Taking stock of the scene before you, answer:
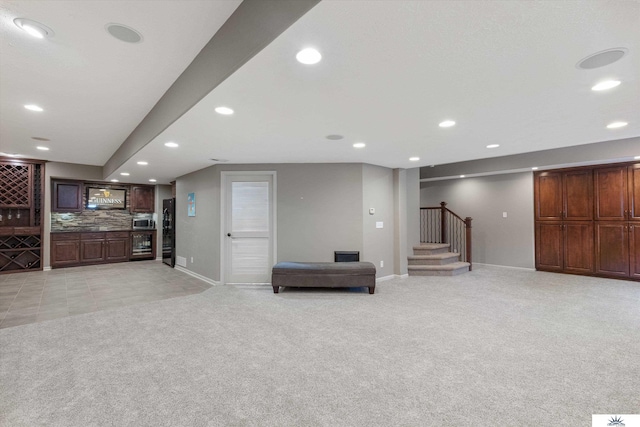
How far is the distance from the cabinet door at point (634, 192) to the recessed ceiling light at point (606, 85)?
4.76 meters

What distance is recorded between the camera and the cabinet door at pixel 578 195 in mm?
5973

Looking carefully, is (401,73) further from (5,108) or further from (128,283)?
(128,283)

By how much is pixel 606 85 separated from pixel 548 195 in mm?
5108

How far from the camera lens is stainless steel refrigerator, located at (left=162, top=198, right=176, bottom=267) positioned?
7.45 meters

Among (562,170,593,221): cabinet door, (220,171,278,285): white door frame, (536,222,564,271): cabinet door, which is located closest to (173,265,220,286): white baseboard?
(220,171,278,285): white door frame

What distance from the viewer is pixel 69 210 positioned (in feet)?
24.4

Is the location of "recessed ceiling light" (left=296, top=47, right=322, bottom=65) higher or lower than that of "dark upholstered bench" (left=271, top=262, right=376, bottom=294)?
higher

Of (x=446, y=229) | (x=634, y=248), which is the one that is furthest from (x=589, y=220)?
(x=446, y=229)

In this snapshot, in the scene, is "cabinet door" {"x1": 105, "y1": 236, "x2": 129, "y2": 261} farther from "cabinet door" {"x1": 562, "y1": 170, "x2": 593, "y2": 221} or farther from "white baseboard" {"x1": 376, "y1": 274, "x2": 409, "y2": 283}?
"cabinet door" {"x1": 562, "y1": 170, "x2": 593, "y2": 221}

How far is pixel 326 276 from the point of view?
4.80 m

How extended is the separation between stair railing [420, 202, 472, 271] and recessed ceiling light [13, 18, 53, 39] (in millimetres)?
7639

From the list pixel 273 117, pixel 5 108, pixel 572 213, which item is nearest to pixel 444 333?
pixel 273 117

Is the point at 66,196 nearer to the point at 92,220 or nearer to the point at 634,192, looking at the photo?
the point at 92,220

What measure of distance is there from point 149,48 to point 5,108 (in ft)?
8.43
